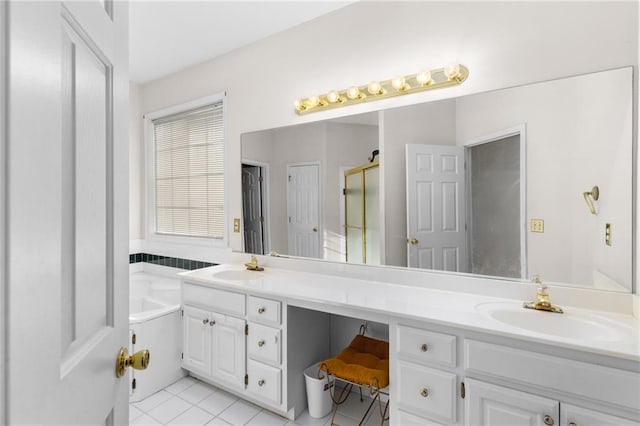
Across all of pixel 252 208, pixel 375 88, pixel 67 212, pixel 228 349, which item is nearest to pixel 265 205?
pixel 252 208

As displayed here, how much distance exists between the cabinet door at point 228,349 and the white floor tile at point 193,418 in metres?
0.22

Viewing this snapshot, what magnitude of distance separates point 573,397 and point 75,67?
1685mm

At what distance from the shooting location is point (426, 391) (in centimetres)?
142

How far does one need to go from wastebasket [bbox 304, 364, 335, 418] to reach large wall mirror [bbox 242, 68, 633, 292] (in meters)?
0.74

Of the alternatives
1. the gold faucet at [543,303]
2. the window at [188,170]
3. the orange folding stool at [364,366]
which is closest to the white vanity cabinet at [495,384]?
the orange folding stool at [364,366]

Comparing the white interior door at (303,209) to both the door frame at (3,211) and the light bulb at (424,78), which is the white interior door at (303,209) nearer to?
the light bulb at (424,78)

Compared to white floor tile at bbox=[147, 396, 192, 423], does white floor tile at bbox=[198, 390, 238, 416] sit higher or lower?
higher

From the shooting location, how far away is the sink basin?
234cm

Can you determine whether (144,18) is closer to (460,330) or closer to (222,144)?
(222,144)

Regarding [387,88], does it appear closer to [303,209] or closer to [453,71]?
[453,71]

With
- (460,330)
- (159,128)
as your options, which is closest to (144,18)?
(159,128)

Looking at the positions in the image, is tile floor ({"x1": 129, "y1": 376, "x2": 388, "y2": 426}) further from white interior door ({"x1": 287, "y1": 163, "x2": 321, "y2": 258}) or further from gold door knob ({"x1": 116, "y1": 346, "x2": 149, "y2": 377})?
gold door knob ({"x1": 116, "y1": 346, "x2": 149, "y2": 377})

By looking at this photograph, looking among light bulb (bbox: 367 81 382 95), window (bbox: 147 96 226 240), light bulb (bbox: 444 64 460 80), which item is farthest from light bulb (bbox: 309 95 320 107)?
window (bbox: 147 96 226 240)

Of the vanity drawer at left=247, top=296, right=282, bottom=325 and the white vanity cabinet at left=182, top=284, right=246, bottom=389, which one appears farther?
the white vanity cabinet at left=182, top=284, right=246, bottom=389
